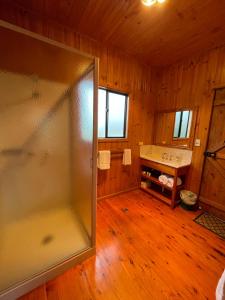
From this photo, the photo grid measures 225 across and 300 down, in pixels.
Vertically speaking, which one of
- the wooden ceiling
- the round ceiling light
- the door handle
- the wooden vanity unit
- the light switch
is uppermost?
the wooden ceiling

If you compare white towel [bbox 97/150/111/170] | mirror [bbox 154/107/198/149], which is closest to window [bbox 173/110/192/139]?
mirror [bbox 154/107/198/149]

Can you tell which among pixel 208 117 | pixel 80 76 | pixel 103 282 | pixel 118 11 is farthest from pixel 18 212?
pixel 208 117

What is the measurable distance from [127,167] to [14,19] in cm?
266

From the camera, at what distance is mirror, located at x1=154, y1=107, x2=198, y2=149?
242 centimetres

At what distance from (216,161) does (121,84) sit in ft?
6.67

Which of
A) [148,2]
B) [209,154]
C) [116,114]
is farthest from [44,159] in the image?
[209,154]

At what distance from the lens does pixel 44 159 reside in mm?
1897

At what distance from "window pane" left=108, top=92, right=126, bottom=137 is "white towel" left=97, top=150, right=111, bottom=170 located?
41 centimetres

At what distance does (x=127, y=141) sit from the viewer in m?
2.71

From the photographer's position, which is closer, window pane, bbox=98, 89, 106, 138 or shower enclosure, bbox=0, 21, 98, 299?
shower enclosure, bbox=0, 21, 98, 299

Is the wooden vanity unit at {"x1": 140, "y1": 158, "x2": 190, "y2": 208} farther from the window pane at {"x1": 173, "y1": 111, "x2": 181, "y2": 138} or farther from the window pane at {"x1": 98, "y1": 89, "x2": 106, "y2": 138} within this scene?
the window pane at {"x1": 98, "y1": 89, "x2": 106, "y2": 138}

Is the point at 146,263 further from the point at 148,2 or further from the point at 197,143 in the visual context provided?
the point at 148,2

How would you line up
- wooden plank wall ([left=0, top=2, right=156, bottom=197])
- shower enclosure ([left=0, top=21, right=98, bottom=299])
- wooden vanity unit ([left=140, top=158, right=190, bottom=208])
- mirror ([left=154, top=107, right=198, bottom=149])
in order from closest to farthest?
shower enclosure ([left=0, top=21, right=98, bottom=299])
wooden plank wall ([left=0, top=2, right=156, bottom=197])
wooden vanity unit ([left=140, top=158, right=190, bottom=208])
mirror ([left=154, top=107, right=198, bottom=149])

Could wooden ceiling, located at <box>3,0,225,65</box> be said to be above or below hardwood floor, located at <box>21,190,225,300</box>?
above
